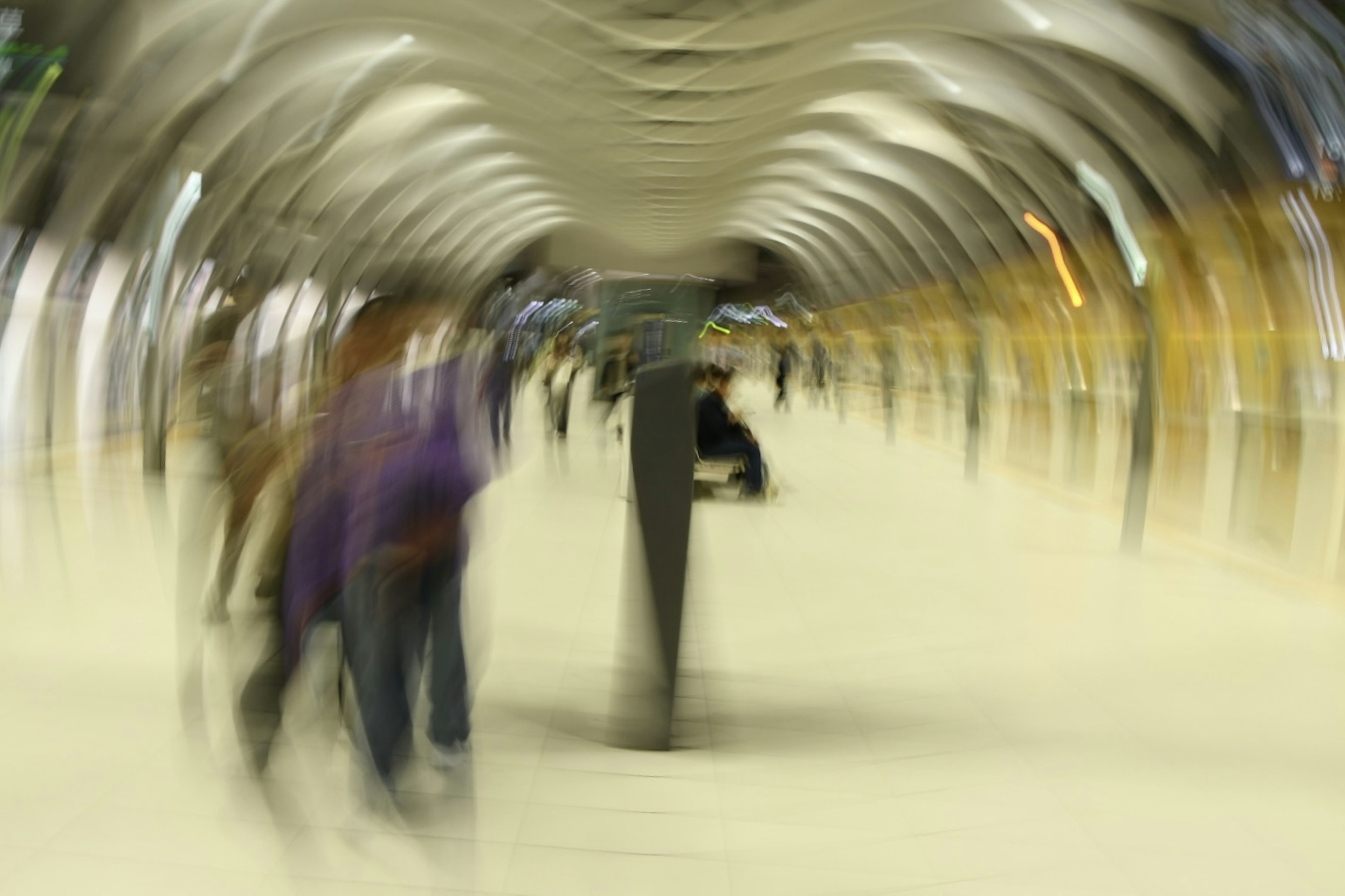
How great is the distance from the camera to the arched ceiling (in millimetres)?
11500

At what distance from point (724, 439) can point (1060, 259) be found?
6273mm

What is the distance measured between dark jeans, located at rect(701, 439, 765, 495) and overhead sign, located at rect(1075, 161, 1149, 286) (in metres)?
4.04

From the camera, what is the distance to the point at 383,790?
114 inches

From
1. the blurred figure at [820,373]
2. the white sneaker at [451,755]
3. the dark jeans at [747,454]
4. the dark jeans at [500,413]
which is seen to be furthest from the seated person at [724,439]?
the blurred figure at [820,373]

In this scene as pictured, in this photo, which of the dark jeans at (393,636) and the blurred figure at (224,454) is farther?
the blurred figure at (224,454)

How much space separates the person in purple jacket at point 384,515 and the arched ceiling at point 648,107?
1.80 meters

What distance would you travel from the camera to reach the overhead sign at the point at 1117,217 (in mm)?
9852

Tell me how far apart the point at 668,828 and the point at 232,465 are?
194 cm

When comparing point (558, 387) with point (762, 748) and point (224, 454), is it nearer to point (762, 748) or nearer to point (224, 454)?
point (762, 748)

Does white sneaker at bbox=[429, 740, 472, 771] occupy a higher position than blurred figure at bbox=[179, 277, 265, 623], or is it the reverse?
blurred figure at bbox=[179, 277, 265, 623]

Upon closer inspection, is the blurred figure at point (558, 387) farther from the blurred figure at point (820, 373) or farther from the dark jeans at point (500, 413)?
the blurred figure at point (820, 373)

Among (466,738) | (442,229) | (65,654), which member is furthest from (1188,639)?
(442,229)

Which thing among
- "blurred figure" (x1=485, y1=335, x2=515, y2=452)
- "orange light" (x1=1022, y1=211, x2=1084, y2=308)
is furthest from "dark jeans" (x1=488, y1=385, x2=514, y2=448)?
"orange light" (x1=1022, y1=211, x2=1084, y2=308)

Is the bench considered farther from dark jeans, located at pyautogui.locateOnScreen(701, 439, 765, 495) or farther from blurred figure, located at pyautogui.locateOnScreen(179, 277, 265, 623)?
blurred figure, located at pyautogui.locateOnScreen(179, 277, 265, 623)
